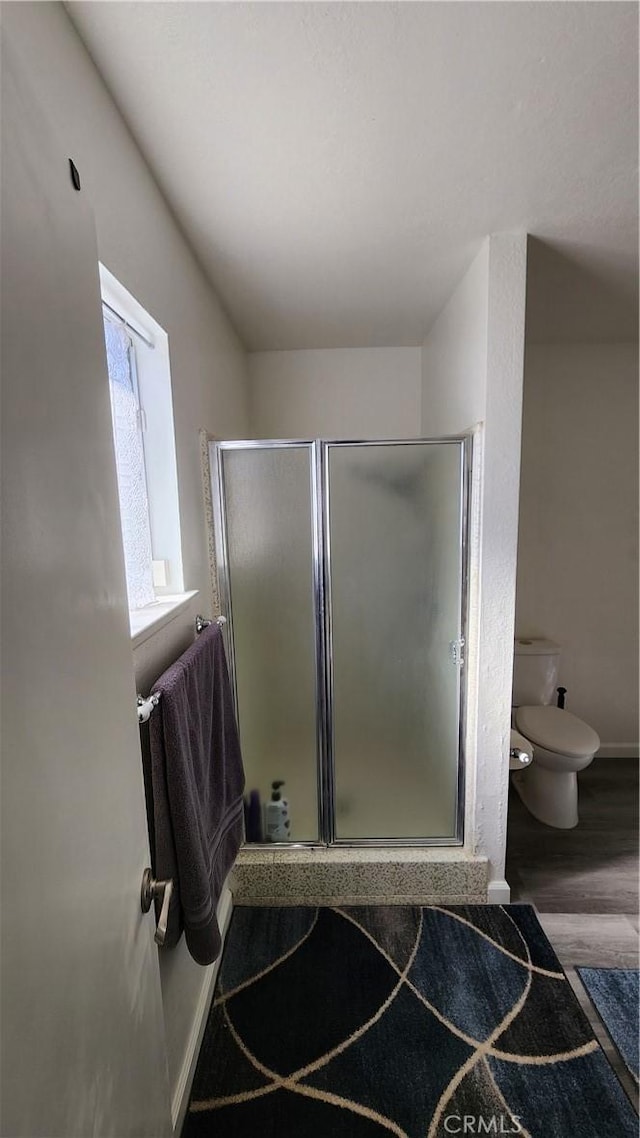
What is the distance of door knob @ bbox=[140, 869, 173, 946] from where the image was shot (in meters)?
0.72

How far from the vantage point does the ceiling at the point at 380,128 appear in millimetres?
812

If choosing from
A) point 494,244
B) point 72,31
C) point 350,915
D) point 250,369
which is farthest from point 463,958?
point 250,369

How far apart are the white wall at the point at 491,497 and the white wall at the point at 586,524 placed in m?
0.98

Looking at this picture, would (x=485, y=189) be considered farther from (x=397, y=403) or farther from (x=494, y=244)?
(x=397, y=403)

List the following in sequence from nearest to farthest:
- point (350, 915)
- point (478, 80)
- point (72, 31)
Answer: point (72, 31) → point (478, 80) → point (350, 915)

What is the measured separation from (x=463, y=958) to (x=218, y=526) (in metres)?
1.73

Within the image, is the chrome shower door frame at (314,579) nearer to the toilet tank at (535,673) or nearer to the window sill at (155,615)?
the window sill at (155,615)

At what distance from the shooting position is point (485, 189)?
124 cm

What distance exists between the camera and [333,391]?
8.52 feet

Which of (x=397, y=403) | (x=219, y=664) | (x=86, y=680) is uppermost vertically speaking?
(x=397, y=403)

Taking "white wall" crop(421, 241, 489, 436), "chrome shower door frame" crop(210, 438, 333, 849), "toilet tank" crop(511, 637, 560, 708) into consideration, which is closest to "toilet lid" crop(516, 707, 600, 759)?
"toilet tank" crop(511, 637, 560, 708)

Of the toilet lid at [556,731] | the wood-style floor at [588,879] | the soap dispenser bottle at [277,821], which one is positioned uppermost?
the toilet lid at [556,731]

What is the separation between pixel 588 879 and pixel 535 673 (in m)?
0.94

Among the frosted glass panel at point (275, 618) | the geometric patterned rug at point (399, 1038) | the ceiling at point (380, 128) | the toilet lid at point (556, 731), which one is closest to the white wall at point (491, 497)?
the ceiling at point (380, 128)
